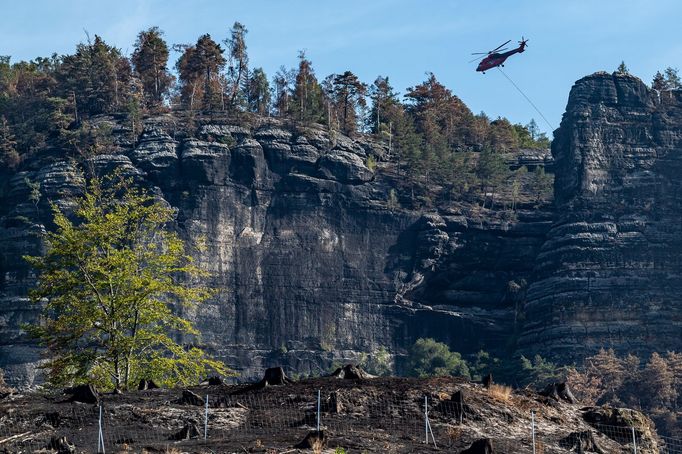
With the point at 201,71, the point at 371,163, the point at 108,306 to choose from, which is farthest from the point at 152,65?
the point at 108,306

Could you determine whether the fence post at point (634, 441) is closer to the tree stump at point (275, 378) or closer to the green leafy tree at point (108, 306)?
the tree stump at point (275, 378)

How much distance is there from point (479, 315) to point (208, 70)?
36622mm

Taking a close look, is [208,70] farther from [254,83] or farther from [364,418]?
[364,418]

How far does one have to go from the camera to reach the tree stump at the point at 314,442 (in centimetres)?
2931

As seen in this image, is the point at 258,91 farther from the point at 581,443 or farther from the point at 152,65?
A: the point at 581,443

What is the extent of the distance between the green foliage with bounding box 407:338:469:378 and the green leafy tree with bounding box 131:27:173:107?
127 ft

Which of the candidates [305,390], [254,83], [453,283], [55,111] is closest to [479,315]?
[453,283]

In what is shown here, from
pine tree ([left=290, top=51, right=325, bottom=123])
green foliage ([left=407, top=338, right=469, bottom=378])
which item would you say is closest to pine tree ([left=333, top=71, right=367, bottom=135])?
pine tree ([left=290, top=51, right=325, bottom=123])

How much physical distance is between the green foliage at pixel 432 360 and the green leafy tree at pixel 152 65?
3860 centimetres

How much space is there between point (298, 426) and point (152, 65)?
125552 mm

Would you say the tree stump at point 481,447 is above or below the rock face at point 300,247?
below

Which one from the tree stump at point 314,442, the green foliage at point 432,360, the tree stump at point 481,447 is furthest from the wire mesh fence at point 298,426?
the green foliage at point 432,360

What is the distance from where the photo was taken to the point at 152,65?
508 ft

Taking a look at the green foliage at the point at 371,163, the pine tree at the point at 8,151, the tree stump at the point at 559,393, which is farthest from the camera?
the green foliage at the point at 371,163
